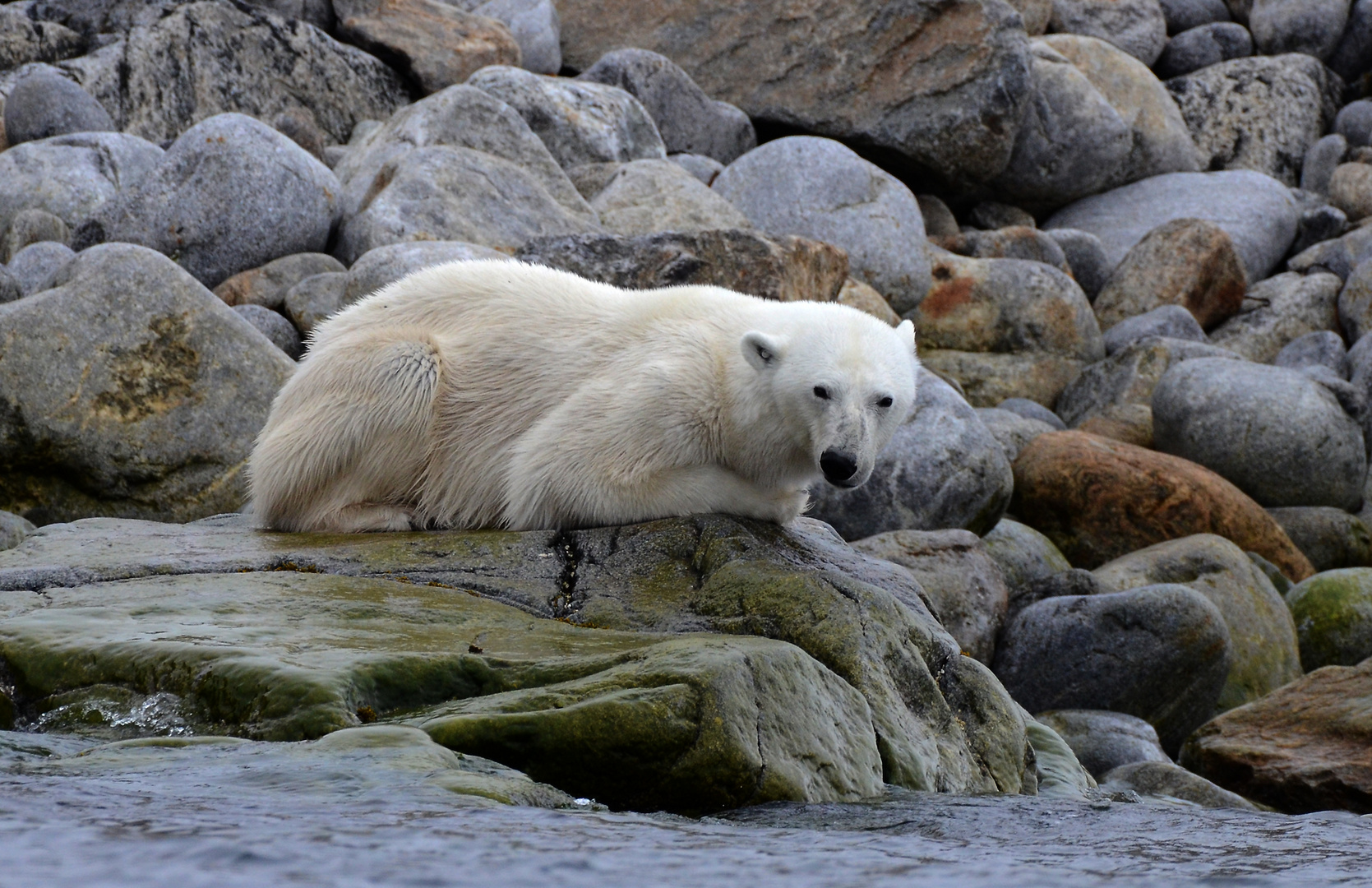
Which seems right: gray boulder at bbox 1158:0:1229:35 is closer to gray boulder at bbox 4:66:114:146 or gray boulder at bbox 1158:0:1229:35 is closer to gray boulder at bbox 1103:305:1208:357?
gray boulder at bbox 1103:305:1208:357

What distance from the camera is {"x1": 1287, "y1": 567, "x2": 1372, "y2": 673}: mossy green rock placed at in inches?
371

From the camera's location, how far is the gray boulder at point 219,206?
10969mm

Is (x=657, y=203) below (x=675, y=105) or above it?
below

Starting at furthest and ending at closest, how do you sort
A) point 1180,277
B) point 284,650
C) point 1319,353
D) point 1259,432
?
point 1180,277
point 1319,353
point 1259,432
point 284,650

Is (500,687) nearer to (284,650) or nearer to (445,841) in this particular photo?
(284,650)

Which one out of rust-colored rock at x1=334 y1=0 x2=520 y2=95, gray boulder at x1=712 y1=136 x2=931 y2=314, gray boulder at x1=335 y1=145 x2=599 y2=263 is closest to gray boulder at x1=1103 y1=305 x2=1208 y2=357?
gray boulder at x1=712 y1=136 x2=931 y2=314

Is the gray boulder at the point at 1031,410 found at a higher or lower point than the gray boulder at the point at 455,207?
lower

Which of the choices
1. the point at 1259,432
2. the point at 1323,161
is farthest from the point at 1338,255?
the point at 1259,432

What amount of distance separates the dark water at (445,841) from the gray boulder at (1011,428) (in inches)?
354

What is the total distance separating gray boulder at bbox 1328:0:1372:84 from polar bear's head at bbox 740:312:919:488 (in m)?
21.7

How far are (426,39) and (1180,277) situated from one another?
970 centimetres

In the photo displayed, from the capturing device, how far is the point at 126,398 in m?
7.26

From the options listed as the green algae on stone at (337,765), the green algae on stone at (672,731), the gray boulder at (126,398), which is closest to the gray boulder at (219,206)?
the gray boulder at (126,398)

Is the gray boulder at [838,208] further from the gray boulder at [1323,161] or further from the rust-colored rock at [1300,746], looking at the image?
the gray boulder at [1323,161]
